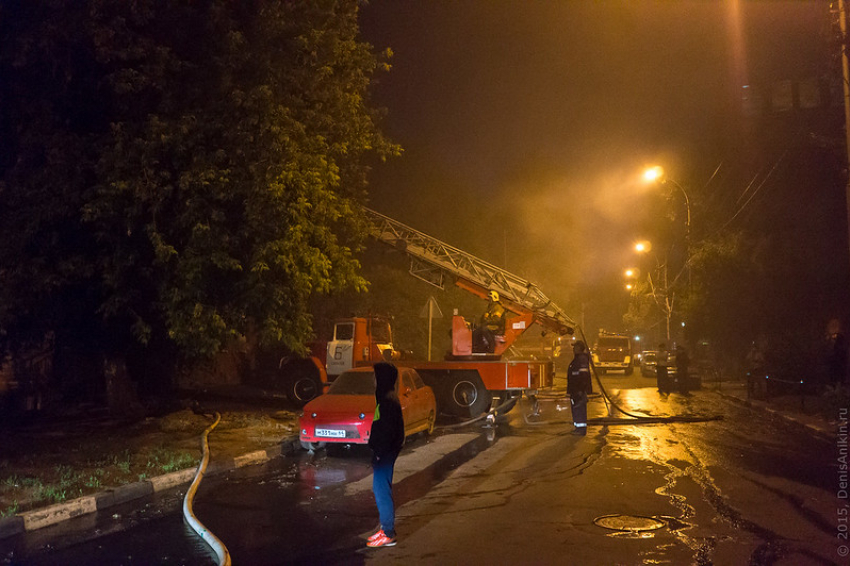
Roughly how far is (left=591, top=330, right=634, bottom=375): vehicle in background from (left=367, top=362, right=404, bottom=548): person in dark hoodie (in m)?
31.6

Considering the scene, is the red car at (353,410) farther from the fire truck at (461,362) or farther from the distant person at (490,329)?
the distant person at (490,329)

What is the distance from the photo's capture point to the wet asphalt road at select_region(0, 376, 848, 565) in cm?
621

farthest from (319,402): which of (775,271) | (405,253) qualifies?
(775,271)

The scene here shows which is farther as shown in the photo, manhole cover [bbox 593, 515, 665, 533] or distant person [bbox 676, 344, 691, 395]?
distant person [bbox 676, 344, 691, 395]

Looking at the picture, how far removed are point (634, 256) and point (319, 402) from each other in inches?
1735

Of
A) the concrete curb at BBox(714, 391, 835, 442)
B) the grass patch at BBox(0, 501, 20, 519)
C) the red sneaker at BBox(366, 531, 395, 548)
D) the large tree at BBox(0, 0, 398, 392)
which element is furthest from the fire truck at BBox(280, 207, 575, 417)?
the red sneaker at BBox(366, 531, 395, 548)

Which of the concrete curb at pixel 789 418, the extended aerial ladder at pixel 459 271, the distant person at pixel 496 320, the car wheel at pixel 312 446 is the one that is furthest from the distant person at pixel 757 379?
the car wheel at pixel 312 446

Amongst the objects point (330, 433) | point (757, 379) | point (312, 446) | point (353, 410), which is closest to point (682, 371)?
point (757, 379)

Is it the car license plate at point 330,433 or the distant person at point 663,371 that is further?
the distant person at point 663,371

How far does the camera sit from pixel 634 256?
173 ft

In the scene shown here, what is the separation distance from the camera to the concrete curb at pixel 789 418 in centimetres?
1353

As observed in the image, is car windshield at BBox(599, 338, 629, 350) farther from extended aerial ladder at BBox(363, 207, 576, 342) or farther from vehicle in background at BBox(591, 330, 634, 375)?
extended aerial ladder at BBox(363, 207, 576, 342)

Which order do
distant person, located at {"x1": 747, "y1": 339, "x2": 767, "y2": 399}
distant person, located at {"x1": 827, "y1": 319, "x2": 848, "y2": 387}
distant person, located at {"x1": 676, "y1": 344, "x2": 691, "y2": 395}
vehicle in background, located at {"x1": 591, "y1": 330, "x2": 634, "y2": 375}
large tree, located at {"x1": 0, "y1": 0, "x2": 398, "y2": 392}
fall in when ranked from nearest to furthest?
1. large tree, located at {"x1": 0, "y1": 0, "x2": 398, "y2": 392}
2. distant person, located at {"x1": 827, "y1": 319, "x2": 848, "y2": 387}
3. distant person, located at {"x1": 747, "y1": 339, "x2": 767, "y2": 399}
4. distant person, located at {"x1": 676, "y1": 344, "x2": 691, "y2": 395}
5. vehicle in background, located at {"x1": 591, "y1": 330, "x2": 634, "y2": 375}

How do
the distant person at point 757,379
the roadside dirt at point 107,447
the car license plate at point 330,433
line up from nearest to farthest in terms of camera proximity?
the roadside dirt at point 107,447, the car license plate at point 330,433, the distant person at point 757,379
